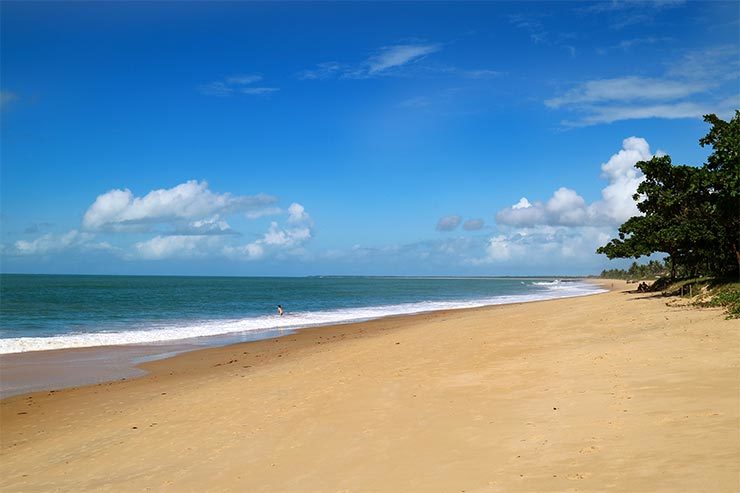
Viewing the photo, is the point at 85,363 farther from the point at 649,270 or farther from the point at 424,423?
the point at 649,270

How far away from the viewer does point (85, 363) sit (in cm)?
2136

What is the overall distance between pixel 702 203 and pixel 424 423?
26383 mm

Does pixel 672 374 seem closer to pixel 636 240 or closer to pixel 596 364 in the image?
pixel 596 364

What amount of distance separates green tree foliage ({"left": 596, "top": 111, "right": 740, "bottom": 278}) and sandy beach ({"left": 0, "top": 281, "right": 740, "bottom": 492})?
28.9ft

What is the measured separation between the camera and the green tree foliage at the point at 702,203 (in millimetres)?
22938

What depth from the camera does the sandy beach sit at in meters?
6.41

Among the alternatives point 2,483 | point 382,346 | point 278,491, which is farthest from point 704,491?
point 382,346

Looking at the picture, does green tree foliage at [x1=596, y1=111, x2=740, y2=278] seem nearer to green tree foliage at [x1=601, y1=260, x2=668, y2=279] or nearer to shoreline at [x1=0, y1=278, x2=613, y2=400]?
shoreline at [x1=0, y1=278, x2=613, y2=400]

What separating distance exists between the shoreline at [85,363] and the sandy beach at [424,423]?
1453 mm

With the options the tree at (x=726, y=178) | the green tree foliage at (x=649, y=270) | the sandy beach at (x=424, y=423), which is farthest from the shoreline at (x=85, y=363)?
the green tree foliage at (x=649, y=270)

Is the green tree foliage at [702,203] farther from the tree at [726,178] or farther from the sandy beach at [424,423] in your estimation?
the sandy beach at [424,423]

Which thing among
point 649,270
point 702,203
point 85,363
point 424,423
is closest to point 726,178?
point 702,203

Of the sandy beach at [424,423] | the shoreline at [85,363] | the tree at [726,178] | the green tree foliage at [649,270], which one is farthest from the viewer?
the green tree foliage at [649,270]

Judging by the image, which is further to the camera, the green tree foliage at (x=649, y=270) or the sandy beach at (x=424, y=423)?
the green tree foliage at (x=649, y=270)
